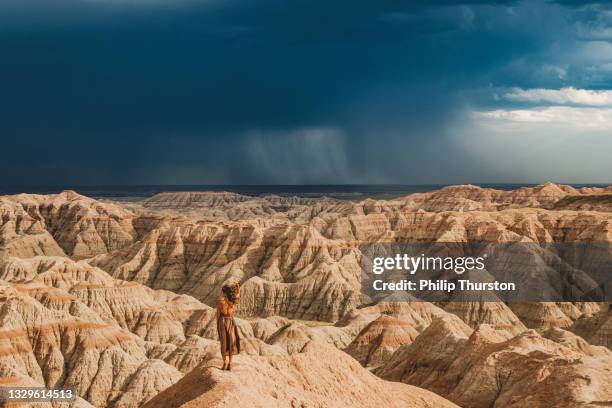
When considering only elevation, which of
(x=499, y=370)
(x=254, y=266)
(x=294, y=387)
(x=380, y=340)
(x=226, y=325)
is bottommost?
(x=254, y=266)

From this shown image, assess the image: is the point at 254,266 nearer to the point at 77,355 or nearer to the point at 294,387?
the point at 77,355

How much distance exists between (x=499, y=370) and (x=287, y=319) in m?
59.9

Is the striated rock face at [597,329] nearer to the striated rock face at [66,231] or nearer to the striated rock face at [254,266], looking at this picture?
the striated rock face at [254,266]

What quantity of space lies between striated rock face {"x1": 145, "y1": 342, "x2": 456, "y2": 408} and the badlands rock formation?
0.07 m

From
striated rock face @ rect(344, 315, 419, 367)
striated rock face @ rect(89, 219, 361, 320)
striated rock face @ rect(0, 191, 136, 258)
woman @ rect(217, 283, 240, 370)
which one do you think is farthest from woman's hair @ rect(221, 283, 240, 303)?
striated rock face @ rect(0, 191, 136, 258)

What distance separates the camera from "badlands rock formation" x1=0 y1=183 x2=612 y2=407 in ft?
92.2

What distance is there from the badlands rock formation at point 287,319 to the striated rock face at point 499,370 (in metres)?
0.12

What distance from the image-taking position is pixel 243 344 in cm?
6962

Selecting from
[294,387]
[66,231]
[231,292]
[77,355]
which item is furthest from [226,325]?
[66,231]

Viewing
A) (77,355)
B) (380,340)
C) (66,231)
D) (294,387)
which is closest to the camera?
(294,387)

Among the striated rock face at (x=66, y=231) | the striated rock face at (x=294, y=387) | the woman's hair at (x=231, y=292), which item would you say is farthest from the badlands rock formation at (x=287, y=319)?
the woman's hair at (x=231, y=292)

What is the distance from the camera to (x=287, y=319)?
101m

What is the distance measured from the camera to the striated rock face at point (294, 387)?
1972cm

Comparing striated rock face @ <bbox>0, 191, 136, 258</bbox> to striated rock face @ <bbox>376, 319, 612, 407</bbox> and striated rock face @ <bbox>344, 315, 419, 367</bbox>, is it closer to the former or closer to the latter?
striated rock face @ <bbox>344, 315, 419, 367</bbox>
